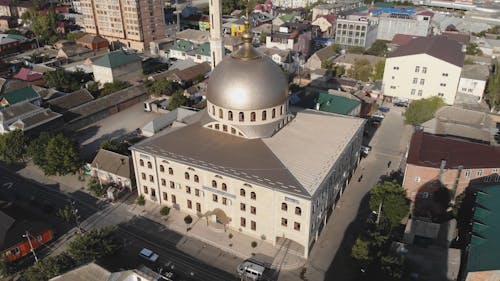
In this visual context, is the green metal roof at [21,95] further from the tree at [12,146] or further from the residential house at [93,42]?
the residential house at [93,42]

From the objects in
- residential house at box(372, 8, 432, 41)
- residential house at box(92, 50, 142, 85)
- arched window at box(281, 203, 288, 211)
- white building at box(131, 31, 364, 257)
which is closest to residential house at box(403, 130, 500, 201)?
white building at box(131, 31, 364, 257)

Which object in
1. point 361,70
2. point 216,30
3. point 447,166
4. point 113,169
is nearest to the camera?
point 447,166

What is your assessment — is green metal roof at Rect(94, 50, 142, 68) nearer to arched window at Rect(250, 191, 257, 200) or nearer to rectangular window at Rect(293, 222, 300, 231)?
arched window at Rect(250, 191, 257, 200)

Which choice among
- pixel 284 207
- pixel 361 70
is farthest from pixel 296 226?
pixel 361 70

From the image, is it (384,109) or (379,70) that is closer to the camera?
(384,109)

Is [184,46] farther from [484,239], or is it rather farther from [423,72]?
[484,239]

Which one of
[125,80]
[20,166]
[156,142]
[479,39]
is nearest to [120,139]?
[20,166]
